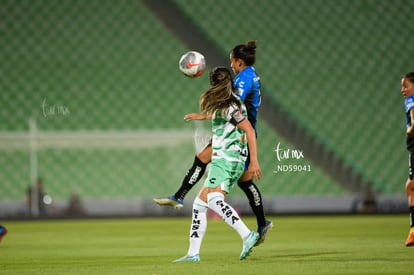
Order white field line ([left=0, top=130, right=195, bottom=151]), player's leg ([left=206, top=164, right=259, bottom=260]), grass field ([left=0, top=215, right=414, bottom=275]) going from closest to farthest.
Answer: grass field ([left=0, top=215, right=414, bottom=275]) → player's leg ([left=206, top=164, right=259, bottom=260]) → white field line ([left=0, top=130, right=195, bottom=151])

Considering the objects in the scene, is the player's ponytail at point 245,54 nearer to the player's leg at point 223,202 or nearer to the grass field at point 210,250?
the player's leg at point 223,202

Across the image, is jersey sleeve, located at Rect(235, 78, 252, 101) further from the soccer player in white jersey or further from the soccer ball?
the soccer ball

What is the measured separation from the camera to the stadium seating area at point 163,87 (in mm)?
12500

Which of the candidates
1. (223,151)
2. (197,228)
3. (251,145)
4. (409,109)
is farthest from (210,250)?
(409,109)

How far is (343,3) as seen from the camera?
14477mm

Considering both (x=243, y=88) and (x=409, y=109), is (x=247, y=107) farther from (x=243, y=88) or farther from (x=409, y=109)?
(x=409, y=109)

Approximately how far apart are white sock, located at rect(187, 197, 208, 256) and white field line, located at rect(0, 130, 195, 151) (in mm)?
6802

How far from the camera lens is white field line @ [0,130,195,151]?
11711 mm

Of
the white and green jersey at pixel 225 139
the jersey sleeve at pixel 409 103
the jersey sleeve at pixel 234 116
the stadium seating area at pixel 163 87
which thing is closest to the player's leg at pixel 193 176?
the white and green jersey at pixel 225 139

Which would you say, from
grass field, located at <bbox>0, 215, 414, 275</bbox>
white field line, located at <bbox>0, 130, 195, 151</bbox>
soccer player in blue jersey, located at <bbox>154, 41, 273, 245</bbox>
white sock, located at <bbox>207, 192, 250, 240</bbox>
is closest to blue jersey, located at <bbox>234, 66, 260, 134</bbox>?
soccer player in blue jersey, located at <bbox>154, 41, 273, 245</bbox>

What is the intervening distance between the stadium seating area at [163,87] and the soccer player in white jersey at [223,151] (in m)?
6.73

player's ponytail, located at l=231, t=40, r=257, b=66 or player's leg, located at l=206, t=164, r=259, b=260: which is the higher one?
player's ponytail, located at l=231, t=40, r=257, b=66

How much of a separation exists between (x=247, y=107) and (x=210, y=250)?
3.80 feet

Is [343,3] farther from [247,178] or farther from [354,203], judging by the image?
[247,178]
